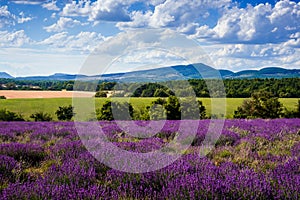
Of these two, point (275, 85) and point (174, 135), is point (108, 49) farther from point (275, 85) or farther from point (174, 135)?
point (275, 85)

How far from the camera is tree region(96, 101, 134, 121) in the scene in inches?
898

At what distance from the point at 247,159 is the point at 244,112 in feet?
77.4

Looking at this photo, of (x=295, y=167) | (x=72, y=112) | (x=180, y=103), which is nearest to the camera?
(x=295, y=167)

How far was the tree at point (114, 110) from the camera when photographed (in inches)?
898

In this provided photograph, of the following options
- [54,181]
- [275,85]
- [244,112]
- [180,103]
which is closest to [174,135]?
[54,181]

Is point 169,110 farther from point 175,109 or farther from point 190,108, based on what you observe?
point 190,108

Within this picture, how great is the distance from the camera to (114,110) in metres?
25.3

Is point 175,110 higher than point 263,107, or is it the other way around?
point 263,107

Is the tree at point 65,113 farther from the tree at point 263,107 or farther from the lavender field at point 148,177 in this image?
the lavender field at point 148,177

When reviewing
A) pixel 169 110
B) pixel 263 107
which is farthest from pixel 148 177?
pixel 263 107

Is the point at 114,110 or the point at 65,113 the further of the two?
the point at 65,113

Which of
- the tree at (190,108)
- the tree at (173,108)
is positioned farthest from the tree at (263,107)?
the tree at (173,108)

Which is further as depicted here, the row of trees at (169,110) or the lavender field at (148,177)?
the row of trees at (169,110)

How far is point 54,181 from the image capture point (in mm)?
3209
